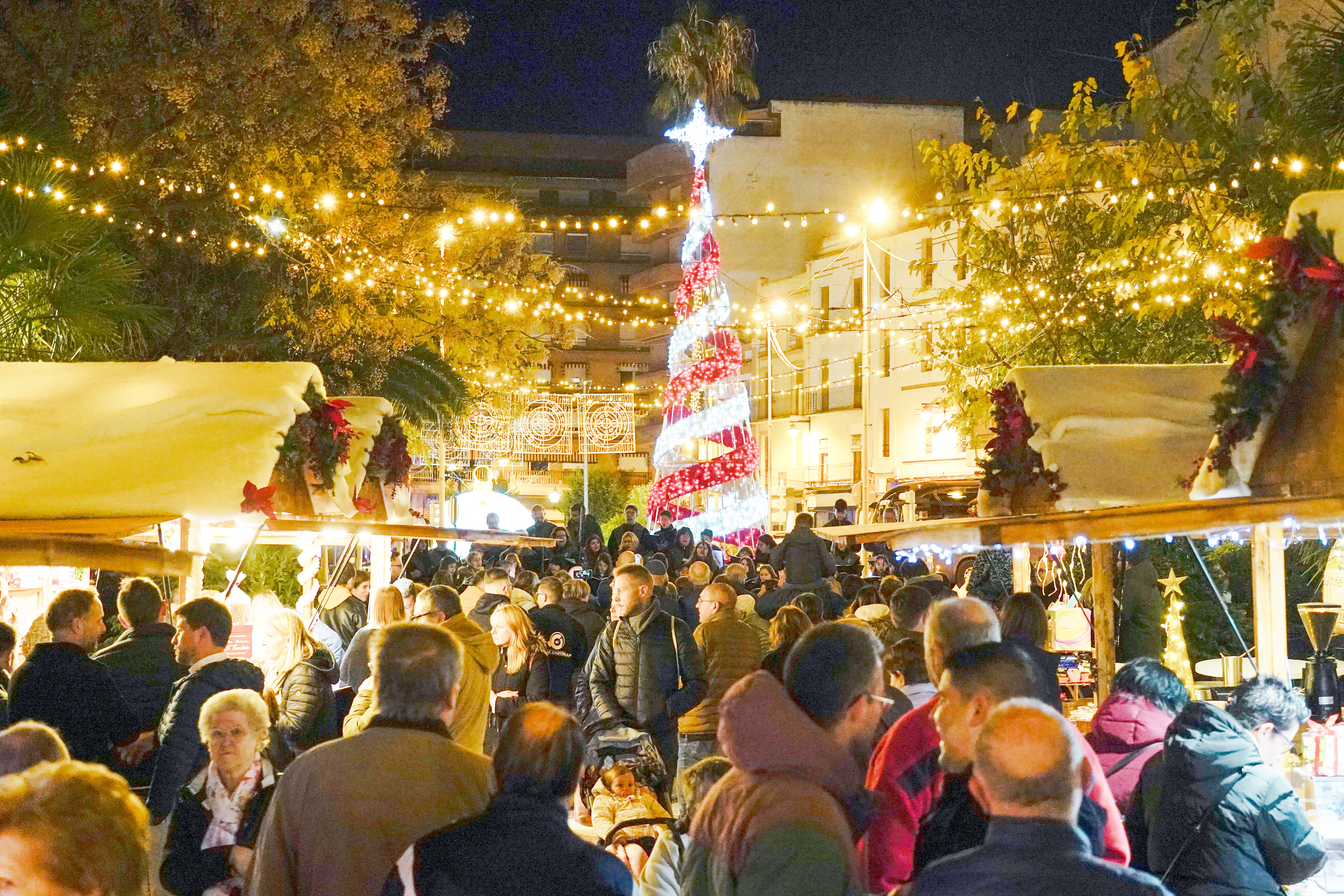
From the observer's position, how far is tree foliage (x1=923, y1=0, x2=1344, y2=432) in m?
13.4

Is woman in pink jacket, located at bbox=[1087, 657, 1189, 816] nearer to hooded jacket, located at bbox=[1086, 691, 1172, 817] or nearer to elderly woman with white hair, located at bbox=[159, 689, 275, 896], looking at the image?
hooded jacket, located at bbox=[1086, 691, 1172, 817]

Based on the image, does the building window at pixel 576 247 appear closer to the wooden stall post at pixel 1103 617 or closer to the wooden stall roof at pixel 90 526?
the wooden stall post at pixel 1103 617

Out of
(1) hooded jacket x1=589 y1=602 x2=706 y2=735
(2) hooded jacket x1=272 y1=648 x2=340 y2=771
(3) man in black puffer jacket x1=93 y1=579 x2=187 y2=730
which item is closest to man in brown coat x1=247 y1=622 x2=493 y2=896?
(2) hooded jacket x1=272 y1=648 x2=340 y2=771

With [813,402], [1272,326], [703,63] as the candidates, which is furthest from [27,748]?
[813,402]

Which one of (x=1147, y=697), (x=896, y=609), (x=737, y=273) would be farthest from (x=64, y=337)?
(x=737, y=273)

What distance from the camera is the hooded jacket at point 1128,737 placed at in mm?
5473

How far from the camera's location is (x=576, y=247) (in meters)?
73.2

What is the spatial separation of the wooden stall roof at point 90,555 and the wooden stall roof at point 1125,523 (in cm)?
402

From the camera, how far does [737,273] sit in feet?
171

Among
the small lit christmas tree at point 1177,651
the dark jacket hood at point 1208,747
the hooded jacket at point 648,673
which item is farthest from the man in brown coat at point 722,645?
the dark jacket hood at point 1208,747

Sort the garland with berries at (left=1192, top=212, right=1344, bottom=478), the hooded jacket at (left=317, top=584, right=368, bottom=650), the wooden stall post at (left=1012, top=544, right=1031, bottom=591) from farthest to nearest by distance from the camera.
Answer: the wooden stall post at (left=1012, top=544, right=1031, bottom=591)
the hooded jacket at (left=317, top=584, right=368, bottom=650)
the garland with berries at (left=1192, top=212, right=1344, bottom=478)

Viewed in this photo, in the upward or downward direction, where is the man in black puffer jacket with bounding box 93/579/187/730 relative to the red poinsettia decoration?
downward

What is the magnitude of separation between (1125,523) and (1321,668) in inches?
106

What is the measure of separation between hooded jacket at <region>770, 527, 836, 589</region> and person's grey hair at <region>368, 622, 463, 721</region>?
436 inches
